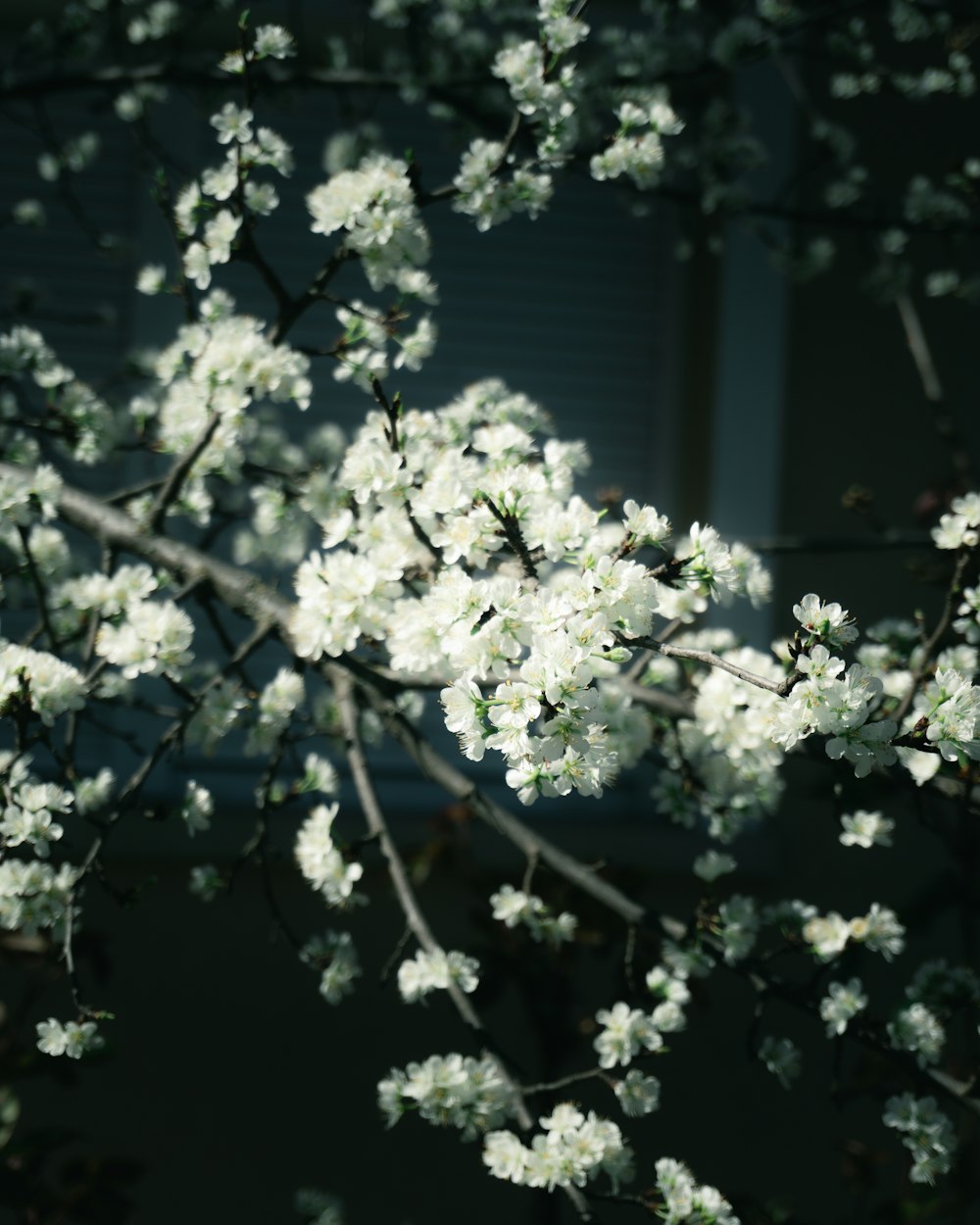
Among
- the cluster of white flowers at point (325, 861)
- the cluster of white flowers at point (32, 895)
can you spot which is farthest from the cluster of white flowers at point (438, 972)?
the cluster of white flowers at point (32, 895)

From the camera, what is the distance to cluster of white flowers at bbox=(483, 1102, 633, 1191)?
49.8 inches

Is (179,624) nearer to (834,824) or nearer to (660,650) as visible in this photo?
(660,650)

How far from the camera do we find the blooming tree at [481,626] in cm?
108

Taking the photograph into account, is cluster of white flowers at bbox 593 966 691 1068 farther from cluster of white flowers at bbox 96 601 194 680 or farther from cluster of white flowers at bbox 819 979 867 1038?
cluster of white flowers at bbox 96 601 194 680

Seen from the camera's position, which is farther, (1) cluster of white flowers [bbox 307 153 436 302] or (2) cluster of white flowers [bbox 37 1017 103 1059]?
(1) cluster of white flowers [bbox 307 153 436 302]

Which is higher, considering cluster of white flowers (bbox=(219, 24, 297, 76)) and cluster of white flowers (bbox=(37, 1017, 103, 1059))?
cluster of white flowers (bbox=(219, 24, 297, 76))

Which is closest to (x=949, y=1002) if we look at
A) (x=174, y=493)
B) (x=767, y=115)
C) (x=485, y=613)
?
(x=485, y=613)

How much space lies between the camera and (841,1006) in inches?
55.8

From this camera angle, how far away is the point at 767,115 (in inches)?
108

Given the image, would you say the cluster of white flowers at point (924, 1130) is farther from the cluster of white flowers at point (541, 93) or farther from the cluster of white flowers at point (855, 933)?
the cluster of white flowers at point (541, 93)

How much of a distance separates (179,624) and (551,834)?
146 cm

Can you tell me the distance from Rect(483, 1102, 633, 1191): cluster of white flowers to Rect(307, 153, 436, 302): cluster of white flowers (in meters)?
1.11

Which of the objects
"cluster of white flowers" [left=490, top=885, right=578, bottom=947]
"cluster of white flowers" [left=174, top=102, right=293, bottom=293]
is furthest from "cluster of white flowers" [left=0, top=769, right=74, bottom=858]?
"cluster of white flowers" [left=174, top=102, right=293, bottom=293]

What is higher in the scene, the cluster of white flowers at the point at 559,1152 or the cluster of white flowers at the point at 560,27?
Answer: the cluster of white flowers at the point at 560,27
